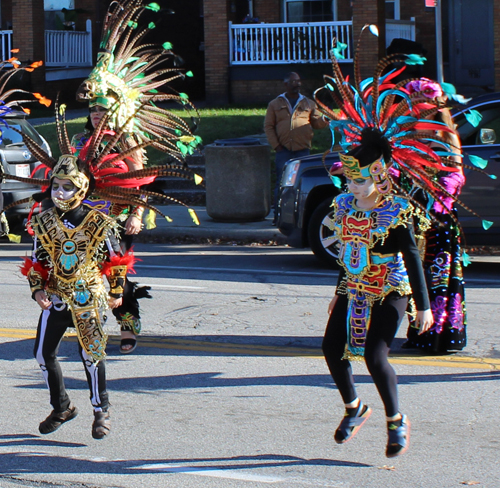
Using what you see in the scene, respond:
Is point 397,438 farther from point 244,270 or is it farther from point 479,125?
point 479,125

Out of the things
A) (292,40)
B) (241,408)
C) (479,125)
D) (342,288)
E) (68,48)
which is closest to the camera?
(342,288)

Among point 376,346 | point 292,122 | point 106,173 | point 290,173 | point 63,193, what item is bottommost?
point 376,346

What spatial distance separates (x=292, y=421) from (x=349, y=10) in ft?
62.8

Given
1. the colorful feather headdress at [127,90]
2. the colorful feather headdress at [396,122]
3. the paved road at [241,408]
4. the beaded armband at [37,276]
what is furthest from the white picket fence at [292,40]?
the beaded armband at [37,276]

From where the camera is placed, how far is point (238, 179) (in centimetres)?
1350

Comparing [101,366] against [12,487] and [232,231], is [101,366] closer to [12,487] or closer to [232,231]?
[12,487]

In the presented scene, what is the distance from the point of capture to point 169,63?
2717cm

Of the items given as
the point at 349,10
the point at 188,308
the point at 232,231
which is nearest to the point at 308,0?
the point at 349,10

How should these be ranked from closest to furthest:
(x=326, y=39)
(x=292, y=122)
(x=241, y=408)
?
(x=241, y=408)
(x=292, y=122)
(x=326, y=39)

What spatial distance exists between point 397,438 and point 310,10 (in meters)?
20.4

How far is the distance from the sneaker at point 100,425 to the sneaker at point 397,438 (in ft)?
5.03

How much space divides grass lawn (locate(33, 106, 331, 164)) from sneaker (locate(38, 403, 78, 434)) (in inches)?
438

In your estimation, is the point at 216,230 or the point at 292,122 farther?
the point at 216,230

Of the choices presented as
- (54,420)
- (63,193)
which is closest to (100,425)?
(54,420)
